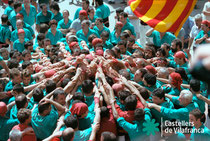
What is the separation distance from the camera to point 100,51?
6.01 meters

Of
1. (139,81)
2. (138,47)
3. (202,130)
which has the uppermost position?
(138,47)

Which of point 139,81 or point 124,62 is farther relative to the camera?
point 124,62

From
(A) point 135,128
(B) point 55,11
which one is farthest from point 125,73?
(B) point 55,11

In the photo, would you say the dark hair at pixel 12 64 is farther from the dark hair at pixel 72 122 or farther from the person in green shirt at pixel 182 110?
the person in green shirt at pixel 182 110

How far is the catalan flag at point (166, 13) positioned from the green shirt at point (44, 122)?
212cm

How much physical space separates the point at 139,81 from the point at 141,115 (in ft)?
4.27

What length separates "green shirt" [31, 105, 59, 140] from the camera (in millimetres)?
4051

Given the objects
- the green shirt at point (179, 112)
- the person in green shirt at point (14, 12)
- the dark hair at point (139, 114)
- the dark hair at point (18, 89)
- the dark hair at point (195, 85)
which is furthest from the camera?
the person in green shirt at point (14, 12)

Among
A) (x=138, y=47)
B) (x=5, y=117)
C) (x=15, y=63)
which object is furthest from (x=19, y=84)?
(x=138, y=47)

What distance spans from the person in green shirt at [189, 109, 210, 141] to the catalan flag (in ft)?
3.98

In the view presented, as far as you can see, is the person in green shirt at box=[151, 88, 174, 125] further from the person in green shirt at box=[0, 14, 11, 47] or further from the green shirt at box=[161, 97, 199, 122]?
the person in green shirt at box=[0, 14, 11, 47]

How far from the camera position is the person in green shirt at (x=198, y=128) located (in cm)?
375

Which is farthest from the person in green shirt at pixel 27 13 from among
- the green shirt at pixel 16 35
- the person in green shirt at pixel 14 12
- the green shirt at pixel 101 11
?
the green shirt at pixel 101 11

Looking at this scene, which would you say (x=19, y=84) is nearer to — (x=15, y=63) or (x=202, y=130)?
(x=15, y=63)
